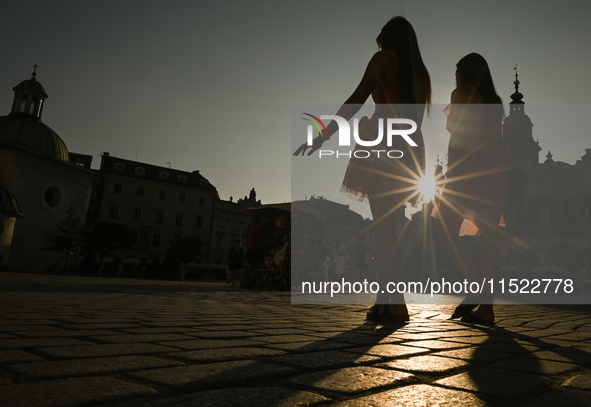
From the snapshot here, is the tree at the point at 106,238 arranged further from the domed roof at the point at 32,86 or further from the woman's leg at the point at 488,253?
the woman's leg at the point at 488,253

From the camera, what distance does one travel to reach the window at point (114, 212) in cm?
5594

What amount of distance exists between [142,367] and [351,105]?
2917mm

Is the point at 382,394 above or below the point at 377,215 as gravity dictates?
below

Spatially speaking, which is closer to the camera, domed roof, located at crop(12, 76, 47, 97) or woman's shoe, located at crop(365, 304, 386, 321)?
woman's shoe, located at crop(365, 304, 386, 321)

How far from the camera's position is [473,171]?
418 cm

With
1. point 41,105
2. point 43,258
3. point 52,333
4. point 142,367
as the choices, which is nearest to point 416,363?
point 142,367

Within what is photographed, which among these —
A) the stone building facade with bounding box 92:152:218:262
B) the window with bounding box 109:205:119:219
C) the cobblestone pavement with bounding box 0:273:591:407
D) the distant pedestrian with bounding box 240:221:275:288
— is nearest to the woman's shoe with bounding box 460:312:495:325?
the cobblestone pavement with bounding box 0:273:591:407

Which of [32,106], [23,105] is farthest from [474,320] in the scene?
[23,105]

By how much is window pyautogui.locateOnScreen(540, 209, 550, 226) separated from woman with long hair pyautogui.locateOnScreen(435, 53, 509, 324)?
50.0m

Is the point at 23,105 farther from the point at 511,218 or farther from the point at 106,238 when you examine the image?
the point at 511,218

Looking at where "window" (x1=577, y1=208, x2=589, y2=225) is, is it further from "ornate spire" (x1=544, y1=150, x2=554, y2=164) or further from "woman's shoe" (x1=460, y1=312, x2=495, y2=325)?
"woman's shoe" (x1=460, y1=312, x2=495, y2=325)

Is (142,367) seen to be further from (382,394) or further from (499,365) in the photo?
(499,365)

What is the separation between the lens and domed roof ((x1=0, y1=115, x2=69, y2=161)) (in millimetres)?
39281

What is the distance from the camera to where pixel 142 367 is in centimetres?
141
